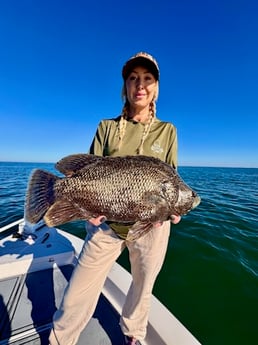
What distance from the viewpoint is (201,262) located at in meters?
5.58

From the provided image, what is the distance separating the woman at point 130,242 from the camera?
2.03m

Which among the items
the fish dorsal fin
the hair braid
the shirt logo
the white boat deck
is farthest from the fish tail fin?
the white boat deck

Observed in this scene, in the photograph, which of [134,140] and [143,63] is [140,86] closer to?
[143,63]

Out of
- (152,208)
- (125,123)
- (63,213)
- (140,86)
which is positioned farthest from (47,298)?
(140,86)

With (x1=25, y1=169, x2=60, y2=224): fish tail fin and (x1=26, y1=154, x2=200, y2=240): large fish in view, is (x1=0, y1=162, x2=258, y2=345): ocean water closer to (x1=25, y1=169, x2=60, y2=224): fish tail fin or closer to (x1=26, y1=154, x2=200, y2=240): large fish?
(x1=26, y1=154, x2=200, y2=240): large fish

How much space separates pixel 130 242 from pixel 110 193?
600 mm

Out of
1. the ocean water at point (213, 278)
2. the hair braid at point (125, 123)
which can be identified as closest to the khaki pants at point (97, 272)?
the hair braid at point (125, 123)

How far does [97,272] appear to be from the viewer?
6.82 ft

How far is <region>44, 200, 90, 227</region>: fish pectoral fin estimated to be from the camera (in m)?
1.89

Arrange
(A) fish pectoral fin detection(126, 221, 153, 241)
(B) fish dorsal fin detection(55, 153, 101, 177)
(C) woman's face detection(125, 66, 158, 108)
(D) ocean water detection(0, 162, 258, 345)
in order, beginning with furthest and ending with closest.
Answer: (D) ocean water detection(0, 162, 258, 345)
(C) woman's face detection(125, 66, 158, 108)
(B) fish dorsal fin detection(55, 153, 101, 177)
(A) fish pectoral fin detection(126, 221, 153, 241)

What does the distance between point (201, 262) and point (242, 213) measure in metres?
5.81

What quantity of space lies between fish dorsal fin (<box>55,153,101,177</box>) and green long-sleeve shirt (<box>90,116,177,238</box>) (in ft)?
0.57

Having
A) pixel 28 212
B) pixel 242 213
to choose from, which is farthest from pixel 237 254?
pixel 28 212

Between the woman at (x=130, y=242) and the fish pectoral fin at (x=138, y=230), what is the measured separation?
0.45 ft
